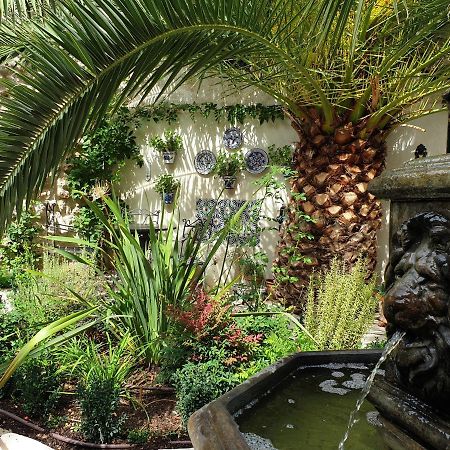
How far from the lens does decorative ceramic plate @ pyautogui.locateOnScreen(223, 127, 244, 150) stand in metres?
5.97

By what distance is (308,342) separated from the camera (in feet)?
9.61

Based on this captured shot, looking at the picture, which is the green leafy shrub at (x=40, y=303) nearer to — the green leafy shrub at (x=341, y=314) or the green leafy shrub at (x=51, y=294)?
the green leafy shrub at (x=51, y=294)

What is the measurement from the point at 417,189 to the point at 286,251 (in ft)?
11.3

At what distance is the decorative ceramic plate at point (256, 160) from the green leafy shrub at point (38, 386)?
12.7 ft

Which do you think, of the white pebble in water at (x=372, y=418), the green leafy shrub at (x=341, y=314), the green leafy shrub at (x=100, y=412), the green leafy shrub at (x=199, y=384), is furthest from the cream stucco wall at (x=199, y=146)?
the white pebble in water at (x=372, y=418)

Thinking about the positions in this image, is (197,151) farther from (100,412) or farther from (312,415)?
(312,415)

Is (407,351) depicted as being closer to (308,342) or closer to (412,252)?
(412,252)

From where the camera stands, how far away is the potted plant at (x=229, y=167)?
5.88m

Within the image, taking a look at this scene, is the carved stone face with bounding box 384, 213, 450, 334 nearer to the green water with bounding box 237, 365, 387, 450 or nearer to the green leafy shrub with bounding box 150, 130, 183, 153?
the green water with bounding box 237, 365, 387, 450

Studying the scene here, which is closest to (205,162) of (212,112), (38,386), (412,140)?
(212,112)

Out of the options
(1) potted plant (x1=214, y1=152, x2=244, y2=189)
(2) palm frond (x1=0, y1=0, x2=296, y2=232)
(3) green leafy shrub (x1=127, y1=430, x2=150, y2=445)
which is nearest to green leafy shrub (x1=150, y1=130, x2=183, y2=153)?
(1) potted plant (x1=214, y1=152, x2=244, y2=189)

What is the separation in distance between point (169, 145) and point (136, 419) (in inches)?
169

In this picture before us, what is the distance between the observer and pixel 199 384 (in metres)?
2.30

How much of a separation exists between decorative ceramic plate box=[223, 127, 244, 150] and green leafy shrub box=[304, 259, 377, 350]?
310 centimetres
